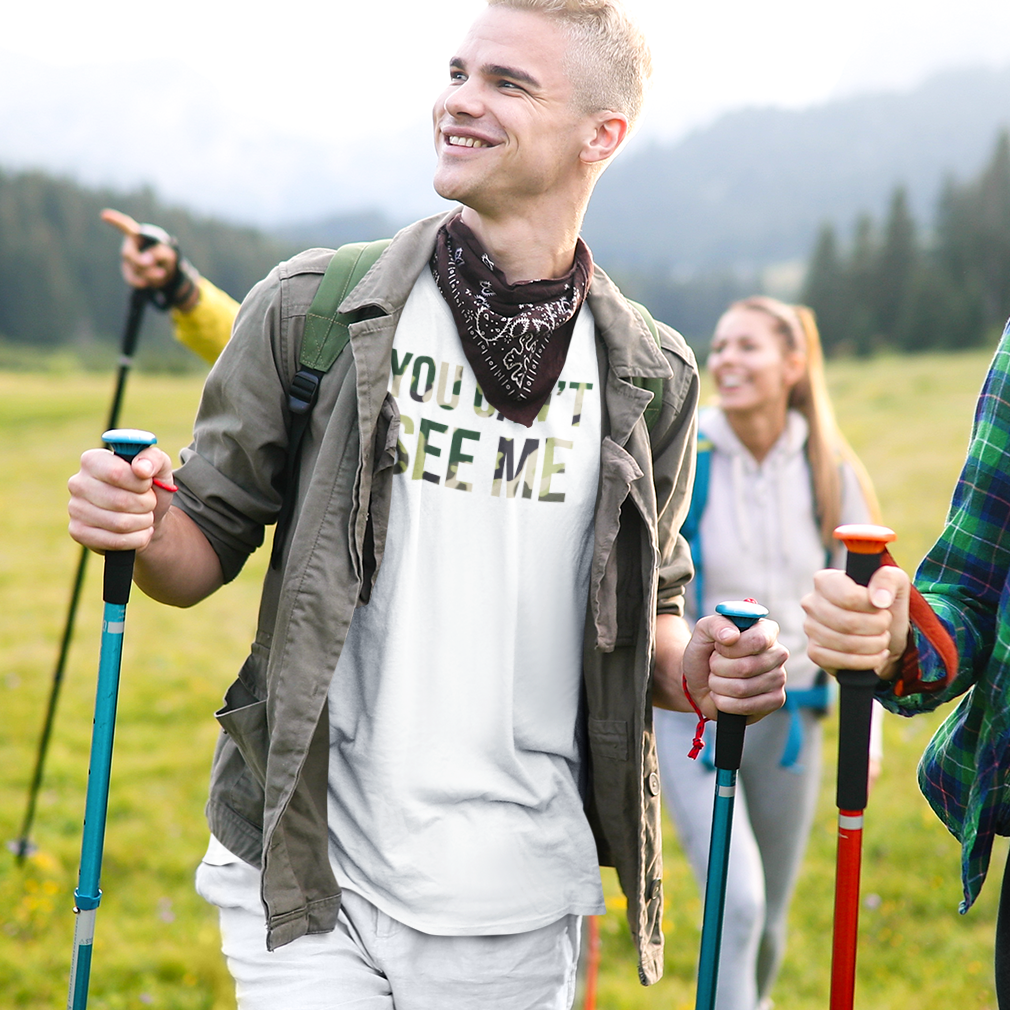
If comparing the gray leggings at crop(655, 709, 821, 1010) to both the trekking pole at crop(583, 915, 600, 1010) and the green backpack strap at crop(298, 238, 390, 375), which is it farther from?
the green backpack strap at crop(298, 238, 390, 375)

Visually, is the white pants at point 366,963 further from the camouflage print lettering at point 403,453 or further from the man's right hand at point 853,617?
the man's right hand at point 853,617

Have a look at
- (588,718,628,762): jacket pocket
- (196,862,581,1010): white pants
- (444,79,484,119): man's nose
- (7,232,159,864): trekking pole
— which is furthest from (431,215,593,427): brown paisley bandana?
(7,232,159,864): trekking pole

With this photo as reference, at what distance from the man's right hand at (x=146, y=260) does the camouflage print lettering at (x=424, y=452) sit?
2615 millimetres

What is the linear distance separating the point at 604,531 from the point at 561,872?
83cm

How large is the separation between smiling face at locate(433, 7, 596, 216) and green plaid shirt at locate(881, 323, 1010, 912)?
3.62 ft

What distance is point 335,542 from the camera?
243 centimetres

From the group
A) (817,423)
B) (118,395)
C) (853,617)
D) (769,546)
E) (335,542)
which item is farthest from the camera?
(817,423)

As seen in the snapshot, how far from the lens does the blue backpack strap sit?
4.95m

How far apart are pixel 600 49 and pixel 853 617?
150cm

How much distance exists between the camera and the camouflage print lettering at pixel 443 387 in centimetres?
256

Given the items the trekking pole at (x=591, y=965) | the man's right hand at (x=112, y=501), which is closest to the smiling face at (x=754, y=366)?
the trekking pole at (x=591, y=965)

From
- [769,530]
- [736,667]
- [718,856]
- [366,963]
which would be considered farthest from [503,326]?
[769,530]

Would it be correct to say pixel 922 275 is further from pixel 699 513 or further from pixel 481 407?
pixel 481 407

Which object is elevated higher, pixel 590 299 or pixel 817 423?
pixel 590 299
